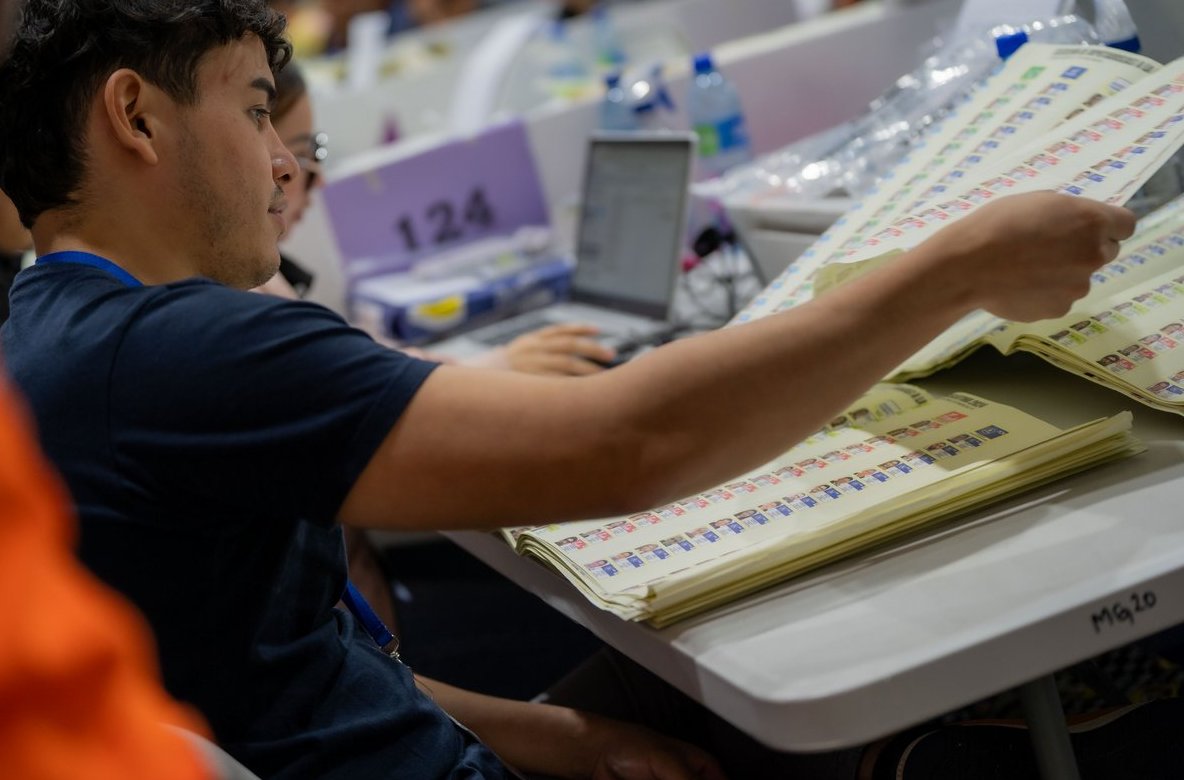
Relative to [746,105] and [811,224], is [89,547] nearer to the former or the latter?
[811,224]

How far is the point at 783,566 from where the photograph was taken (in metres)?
0.94

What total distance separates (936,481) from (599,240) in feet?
4.79

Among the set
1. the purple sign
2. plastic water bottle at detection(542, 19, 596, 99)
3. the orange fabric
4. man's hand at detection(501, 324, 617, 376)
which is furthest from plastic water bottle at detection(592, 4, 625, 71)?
the orange fabric

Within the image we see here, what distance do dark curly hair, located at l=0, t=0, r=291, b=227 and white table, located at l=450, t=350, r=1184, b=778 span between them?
516 mm

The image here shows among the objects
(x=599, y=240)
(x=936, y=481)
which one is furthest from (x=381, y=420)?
(x=599, y=240)

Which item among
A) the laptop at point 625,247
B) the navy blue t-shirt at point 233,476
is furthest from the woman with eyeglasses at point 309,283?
the navy blue t-shirt at point 233,476

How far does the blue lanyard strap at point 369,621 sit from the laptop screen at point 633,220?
1.16 meters

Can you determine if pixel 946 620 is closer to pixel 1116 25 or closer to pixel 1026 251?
pixel 1026 251

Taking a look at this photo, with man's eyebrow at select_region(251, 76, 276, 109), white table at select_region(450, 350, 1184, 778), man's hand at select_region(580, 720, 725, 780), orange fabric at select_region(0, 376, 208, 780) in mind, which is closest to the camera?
orange fabric at select_region(0, 376, 208, 780)

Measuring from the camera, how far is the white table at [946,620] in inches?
30.8

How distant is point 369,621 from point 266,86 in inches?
18.3

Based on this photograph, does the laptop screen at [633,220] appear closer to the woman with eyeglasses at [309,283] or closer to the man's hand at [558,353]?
the woman with eyeglasses at [309,283]

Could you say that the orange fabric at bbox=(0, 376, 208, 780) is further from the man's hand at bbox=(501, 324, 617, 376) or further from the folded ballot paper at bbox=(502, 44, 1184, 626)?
the man's hand at bbox=(501, 324, 617, 376)

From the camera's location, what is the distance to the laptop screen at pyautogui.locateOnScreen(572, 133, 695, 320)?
2.19 m
